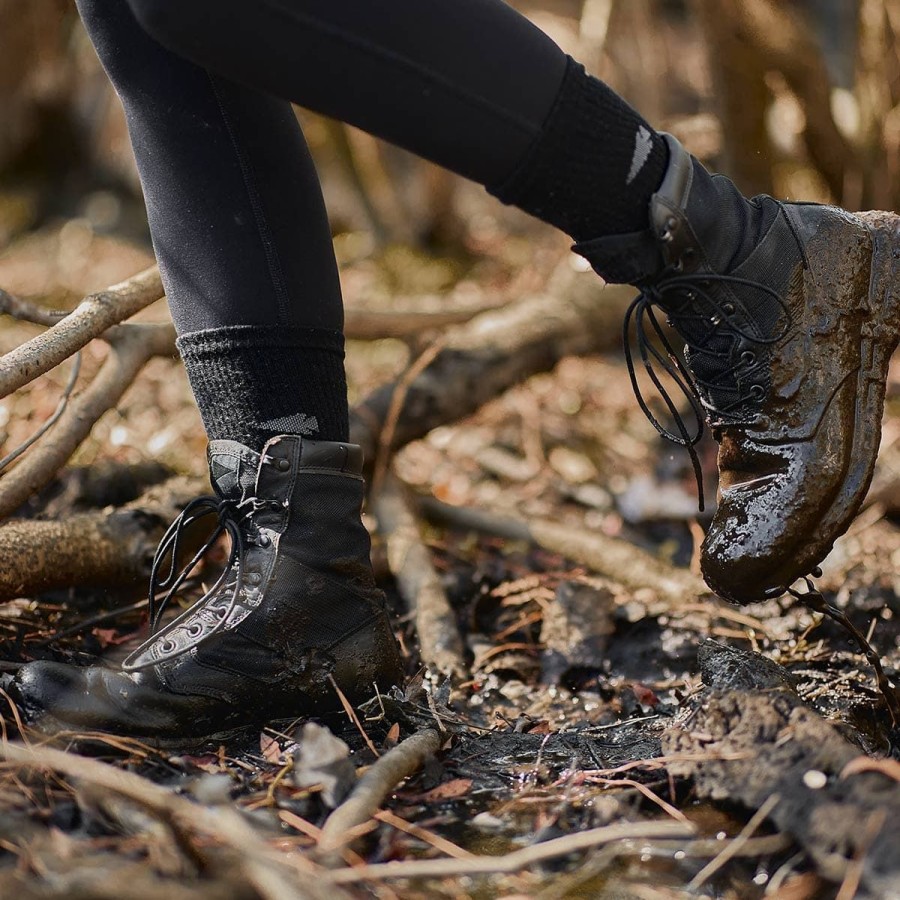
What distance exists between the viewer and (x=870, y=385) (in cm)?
168

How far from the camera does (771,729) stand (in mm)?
1314

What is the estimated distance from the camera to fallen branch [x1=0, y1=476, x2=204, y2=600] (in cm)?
200

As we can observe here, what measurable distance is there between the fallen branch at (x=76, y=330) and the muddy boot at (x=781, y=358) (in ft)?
3.50

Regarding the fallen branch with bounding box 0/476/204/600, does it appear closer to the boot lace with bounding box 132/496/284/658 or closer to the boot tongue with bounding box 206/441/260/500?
the boot lace with bounding box 132/496/284/658

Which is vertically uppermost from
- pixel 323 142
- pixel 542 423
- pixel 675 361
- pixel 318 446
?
pixel 323 142

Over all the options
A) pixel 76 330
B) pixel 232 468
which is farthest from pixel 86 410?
pixel 232 468

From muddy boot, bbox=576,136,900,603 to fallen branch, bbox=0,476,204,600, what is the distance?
1.26 meters

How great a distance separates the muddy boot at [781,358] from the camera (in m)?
1.60

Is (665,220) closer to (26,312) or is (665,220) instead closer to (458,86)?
(458,86)

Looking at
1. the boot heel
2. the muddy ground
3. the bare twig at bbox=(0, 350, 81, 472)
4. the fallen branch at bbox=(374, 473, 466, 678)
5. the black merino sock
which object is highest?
the black merino sock

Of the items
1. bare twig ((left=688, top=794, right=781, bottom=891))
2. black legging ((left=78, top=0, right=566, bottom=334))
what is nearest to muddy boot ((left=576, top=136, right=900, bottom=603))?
black legging ((left=78, top=0, right=566, bottom=334))

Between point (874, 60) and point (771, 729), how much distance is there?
3714 mm

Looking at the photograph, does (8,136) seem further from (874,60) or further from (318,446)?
(318,446)

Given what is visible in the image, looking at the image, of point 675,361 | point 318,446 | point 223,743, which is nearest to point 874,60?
point 675,361
